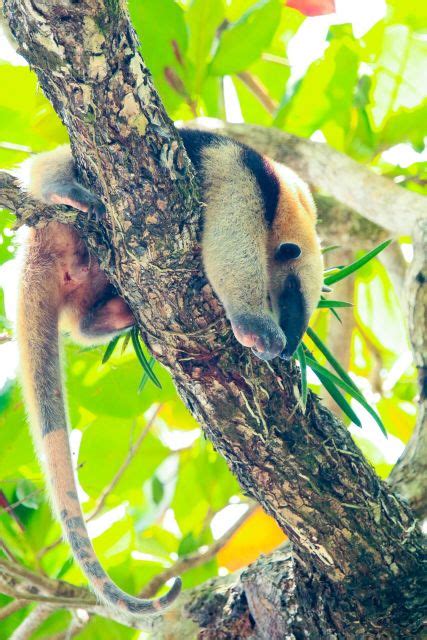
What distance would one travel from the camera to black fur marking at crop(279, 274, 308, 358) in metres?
2.96

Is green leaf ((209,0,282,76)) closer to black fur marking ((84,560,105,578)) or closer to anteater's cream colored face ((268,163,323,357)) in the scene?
anteater's cream colored face ((268,163,323,357))

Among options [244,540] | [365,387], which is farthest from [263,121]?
[244,540]

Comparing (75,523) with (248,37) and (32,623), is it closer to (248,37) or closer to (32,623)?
(32,623)

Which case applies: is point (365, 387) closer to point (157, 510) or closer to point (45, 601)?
point (157, 510)

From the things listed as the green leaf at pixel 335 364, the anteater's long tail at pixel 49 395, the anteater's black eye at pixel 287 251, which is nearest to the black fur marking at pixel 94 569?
the anteater's long tail at pixel 49 395

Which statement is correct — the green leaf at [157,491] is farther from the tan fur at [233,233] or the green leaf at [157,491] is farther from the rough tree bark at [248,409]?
the tan fur at [233,233]

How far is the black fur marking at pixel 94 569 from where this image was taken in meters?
2.76

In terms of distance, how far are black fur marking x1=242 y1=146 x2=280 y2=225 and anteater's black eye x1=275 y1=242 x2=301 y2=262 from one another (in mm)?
109

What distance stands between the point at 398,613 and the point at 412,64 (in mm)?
3108

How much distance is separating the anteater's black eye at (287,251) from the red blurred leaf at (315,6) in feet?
5.91

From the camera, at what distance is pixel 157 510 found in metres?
4.64

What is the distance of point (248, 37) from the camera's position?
4340mm

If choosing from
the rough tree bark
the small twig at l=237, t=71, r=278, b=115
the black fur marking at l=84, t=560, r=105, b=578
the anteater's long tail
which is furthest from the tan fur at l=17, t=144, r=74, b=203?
the small twig at l=237, t=71, r=278, b=115

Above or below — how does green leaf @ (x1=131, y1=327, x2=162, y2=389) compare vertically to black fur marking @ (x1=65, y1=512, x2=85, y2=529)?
above
